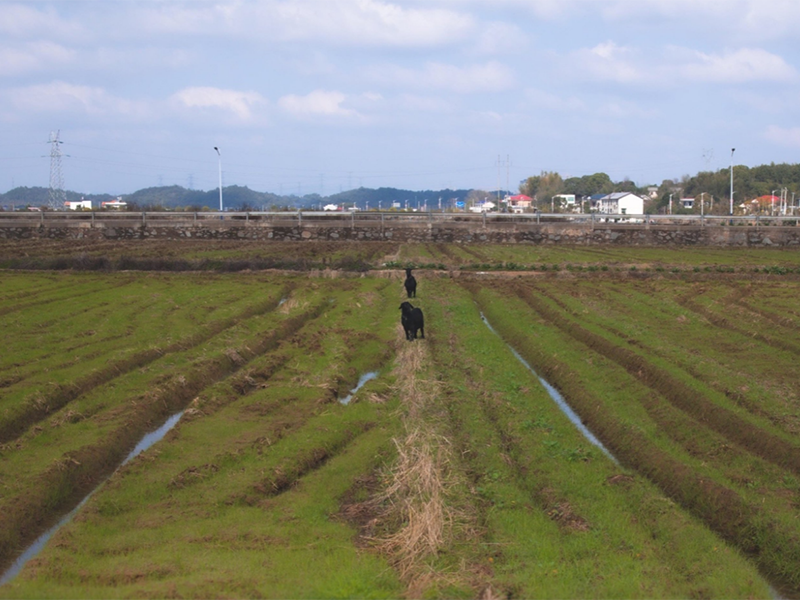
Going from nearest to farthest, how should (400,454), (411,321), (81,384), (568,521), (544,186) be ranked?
(568,521)
(400,454)
(81,384)
(411,321)
(544,186)

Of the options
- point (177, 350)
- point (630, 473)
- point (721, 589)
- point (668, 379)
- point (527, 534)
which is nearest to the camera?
point (721, 589)

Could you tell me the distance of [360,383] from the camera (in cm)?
1653

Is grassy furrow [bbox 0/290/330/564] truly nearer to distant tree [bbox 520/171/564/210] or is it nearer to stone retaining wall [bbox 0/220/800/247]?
stone retaining wall [bbox 0/220/800/247]

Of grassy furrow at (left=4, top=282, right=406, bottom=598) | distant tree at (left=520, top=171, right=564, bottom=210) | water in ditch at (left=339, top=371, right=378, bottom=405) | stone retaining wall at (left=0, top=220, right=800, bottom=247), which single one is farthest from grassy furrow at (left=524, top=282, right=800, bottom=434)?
distant tree at (left=520, top=171, right=564, bottom=210)

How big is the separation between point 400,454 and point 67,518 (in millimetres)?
4384

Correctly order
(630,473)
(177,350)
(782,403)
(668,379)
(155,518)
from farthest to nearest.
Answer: (177,350), (668,379), (782,403), (630,473), (155,518)

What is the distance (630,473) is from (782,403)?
418cm

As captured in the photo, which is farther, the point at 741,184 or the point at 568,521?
the point at 741,184

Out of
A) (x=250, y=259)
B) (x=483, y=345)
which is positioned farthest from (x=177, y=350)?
(x=250, y=259)

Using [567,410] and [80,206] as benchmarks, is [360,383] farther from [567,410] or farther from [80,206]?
[80,206]

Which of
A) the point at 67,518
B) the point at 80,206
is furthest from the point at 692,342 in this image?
the point at 80,206

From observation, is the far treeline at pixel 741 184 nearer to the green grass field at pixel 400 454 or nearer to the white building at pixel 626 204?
the white building at pixel 626 204

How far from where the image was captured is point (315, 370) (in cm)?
1669

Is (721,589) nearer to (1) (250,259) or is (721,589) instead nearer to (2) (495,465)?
(2) (495,465)
